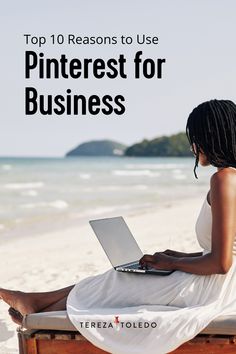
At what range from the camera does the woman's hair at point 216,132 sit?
10.1 feet

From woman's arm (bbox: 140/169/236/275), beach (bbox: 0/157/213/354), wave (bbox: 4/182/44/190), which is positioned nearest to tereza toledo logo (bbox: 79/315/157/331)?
woman's arm (bbox: 140/169/236/275)

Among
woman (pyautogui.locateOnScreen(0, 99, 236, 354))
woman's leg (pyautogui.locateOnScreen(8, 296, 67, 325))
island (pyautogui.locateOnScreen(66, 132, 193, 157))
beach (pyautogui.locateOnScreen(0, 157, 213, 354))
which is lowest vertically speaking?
island (pyautogui.locateOnScreen(66, 132, 193, 157))

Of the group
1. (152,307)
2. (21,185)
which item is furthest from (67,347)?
(21,185)

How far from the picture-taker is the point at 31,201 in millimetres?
20641

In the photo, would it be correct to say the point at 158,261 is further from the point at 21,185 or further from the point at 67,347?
the point at 21,185

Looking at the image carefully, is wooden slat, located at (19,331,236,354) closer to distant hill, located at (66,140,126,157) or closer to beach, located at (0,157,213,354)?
beach, located at (0,157,213,354)

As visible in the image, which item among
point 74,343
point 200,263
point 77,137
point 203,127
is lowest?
point 77,137

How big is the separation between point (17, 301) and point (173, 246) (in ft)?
21.1

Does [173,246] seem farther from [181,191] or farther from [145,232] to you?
[181,191]

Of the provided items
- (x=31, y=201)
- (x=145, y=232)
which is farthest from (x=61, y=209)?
(x=145, y=232)

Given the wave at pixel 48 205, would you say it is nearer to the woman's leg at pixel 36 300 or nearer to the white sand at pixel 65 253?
the white sand at pixel 65 253

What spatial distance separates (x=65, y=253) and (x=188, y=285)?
652cm

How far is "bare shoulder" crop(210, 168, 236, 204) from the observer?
294cm

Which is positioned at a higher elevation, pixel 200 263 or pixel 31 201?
pixel 200 263
